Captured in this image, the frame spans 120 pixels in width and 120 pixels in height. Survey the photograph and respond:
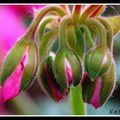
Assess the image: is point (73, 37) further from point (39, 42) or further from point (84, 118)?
point (84, 118)

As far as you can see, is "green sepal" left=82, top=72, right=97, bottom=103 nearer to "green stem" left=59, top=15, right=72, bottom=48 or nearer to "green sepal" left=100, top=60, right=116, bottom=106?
"green sepal" left=100, top=60, right=116, bottom=106

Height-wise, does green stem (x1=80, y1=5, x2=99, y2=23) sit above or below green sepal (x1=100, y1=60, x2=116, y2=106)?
above

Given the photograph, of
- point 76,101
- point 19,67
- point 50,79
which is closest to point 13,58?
point 19,67

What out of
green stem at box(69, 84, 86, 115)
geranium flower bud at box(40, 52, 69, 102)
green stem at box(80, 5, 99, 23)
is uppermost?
green stem at box(80, 5, 99, 23)

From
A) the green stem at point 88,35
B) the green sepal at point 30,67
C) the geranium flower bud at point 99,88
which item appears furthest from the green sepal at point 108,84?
the green sepal at point 30,67

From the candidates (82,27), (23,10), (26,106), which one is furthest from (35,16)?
(26,106)

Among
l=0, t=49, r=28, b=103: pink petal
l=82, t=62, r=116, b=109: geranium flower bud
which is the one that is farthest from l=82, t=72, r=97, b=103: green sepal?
l=0, t=49, r=28, b=103: pink petal
